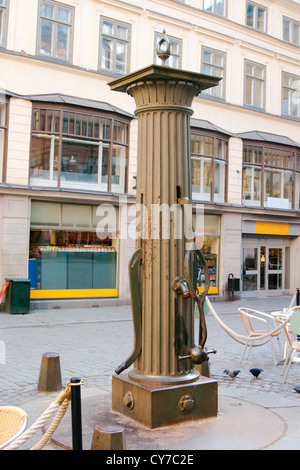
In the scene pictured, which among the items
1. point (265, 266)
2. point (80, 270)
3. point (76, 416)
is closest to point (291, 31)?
point (265, 266)

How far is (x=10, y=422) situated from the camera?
3178 millimetres

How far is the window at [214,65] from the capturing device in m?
19.1

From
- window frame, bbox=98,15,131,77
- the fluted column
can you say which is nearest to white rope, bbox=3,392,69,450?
the fluted column

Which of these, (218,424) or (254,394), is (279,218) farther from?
(218,424)

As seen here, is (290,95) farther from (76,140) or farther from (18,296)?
(18,296)

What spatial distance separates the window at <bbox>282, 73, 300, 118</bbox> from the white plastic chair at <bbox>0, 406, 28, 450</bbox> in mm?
20330

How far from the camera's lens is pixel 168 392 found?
4598 millimetres

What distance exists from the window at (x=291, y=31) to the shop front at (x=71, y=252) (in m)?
11.7

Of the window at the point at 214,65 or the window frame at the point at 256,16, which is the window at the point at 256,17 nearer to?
the window frame at the point at 256,16

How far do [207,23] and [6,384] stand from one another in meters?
16.4

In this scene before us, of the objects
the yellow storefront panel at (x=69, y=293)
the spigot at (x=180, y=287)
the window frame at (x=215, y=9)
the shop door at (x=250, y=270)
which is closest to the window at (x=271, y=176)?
the shop door at (x=250, y=270)

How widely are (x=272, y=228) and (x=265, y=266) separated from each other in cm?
160

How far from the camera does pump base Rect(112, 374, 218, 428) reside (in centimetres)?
452
